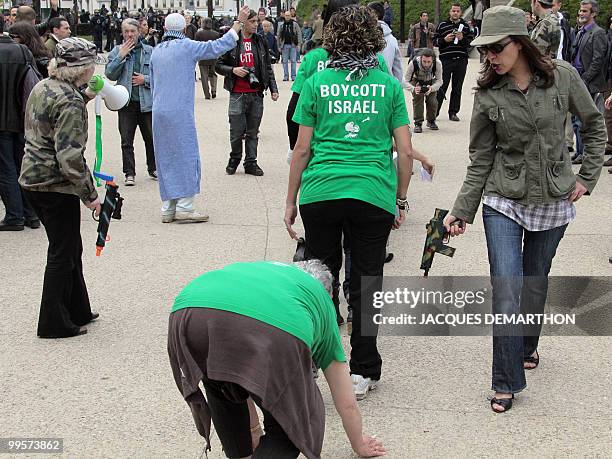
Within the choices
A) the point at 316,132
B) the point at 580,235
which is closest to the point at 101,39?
the point at 580,235

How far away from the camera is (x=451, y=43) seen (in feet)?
46.7

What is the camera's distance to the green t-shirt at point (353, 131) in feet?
13.9

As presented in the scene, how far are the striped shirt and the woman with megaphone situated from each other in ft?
32.1

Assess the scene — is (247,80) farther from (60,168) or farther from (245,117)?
(60,168)

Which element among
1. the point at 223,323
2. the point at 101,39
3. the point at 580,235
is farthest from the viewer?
the point at 101,39

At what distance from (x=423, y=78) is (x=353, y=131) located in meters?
8.63

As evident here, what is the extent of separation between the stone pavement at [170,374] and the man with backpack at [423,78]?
4.57 m

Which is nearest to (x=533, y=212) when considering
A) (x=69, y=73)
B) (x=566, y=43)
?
(x=69, y=73)

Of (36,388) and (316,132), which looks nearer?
(316,132)

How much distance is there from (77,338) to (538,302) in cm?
267

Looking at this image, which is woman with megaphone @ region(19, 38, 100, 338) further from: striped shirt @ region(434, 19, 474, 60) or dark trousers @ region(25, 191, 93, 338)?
striped shirt @ region(434, 19, 474, 60)

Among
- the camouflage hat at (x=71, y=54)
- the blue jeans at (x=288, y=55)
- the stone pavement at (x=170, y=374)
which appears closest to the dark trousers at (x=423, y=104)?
the stone pavement at (x=170, y=374)

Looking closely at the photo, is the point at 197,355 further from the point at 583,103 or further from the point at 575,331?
the point at 575,331

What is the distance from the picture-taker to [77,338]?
17.8 feet
